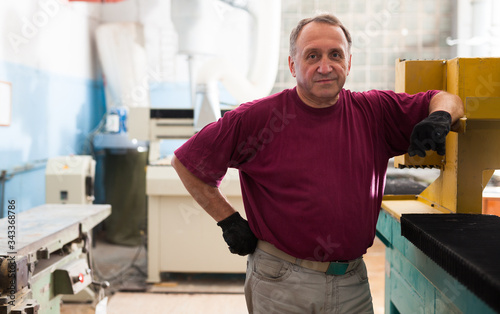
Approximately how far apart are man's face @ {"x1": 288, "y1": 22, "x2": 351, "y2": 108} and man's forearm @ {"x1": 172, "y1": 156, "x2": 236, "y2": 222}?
1.31ft

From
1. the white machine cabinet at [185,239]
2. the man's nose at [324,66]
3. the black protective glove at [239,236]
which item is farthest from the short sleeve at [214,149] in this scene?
the white machine cabinet at [185,239]

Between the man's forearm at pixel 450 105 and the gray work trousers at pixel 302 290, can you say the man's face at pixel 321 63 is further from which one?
the gray work trousers at pixel 302 290

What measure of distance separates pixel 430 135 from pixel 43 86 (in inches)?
133

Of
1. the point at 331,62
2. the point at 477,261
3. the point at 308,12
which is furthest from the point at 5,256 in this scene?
the point at 308,12

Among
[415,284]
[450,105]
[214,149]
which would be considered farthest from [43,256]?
[450,105]

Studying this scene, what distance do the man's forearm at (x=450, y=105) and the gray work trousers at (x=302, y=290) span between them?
498mm

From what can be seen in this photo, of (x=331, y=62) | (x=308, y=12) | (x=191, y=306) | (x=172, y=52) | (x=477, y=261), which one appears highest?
(x=308, y=12)

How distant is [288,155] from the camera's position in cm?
127

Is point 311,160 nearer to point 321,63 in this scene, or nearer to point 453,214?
point 321,63

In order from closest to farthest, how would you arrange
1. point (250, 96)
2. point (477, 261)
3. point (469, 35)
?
point (477, 261)
point (250, 96)
point (469, 35)

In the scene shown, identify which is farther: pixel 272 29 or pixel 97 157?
pixel 97 157

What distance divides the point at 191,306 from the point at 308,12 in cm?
293

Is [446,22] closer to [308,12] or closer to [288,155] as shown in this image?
[308,12]

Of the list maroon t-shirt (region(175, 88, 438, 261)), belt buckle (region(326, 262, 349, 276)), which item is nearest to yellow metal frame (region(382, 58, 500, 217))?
maroon t-shirt (region(175, 88, 438, 261))
